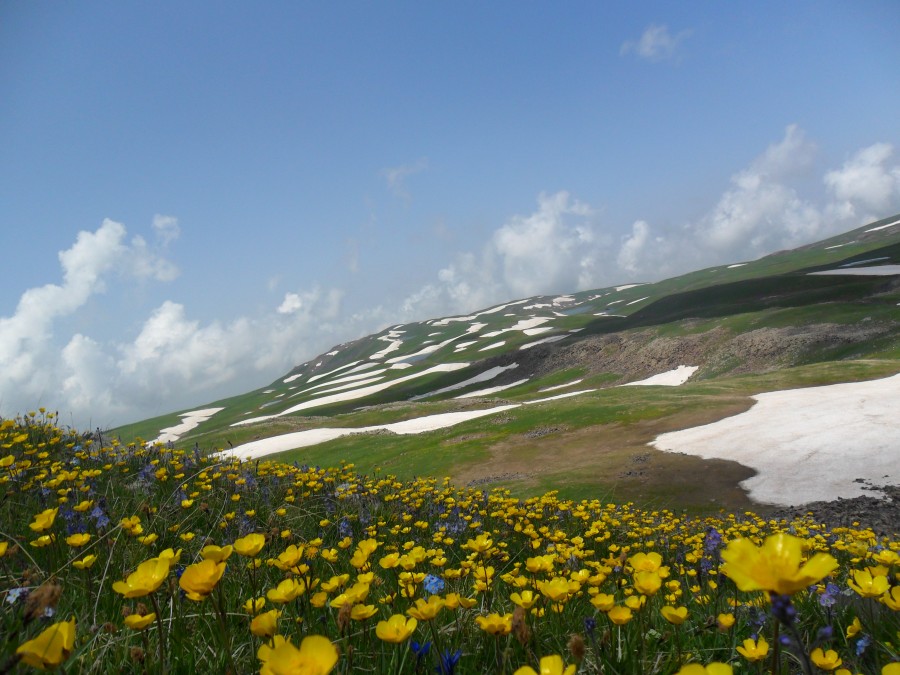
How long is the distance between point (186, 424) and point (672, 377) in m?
104

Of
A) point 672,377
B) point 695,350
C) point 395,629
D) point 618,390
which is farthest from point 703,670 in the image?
point 695,350

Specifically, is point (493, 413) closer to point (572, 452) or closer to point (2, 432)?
point (572, 452)

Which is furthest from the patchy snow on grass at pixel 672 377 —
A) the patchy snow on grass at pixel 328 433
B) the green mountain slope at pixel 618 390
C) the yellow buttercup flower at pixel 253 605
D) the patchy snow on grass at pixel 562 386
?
the yellow buttercup flower at pixel 253 605

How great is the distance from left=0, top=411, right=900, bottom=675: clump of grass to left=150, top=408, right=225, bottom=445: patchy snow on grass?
9611 centimetres

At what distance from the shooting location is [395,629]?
2230mm

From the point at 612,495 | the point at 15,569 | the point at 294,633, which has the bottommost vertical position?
the point at 612,495

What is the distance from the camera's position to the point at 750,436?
75.6 ft

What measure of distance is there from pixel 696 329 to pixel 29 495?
216ft

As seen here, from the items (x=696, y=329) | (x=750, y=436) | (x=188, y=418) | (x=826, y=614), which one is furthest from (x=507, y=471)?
(x=188, y=418)

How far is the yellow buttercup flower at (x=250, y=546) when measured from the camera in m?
2.53

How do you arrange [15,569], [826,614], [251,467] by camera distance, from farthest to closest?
1. [251,467]
2. [15,569]
3. [826,614]

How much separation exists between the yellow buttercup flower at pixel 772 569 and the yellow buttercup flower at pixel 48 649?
6.90 feet

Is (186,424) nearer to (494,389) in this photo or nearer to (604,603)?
(494,389)

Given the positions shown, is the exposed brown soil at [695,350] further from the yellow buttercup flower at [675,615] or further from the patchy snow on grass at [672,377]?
the yellow buttercup flower at [675,615]
